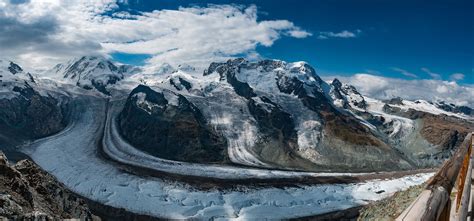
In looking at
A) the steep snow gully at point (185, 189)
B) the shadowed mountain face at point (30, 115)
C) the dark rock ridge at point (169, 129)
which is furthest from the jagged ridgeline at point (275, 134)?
the shadowed mountain face at point (30, 115)

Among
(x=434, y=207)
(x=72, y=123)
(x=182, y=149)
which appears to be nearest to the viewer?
(x=434, y=207)

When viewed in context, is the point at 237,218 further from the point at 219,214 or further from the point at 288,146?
the point at 288,146

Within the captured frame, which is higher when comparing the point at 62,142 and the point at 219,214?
the point at 62,142

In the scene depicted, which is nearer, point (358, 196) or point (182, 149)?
point (358, 196)

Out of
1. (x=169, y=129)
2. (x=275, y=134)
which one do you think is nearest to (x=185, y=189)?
(x=169, y=129)

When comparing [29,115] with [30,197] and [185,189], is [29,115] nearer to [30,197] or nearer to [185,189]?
[185,189]

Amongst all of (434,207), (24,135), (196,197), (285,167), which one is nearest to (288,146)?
(285,167)

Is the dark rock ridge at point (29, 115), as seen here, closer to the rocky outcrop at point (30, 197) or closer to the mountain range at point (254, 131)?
the mountain range at point (254, 131)
